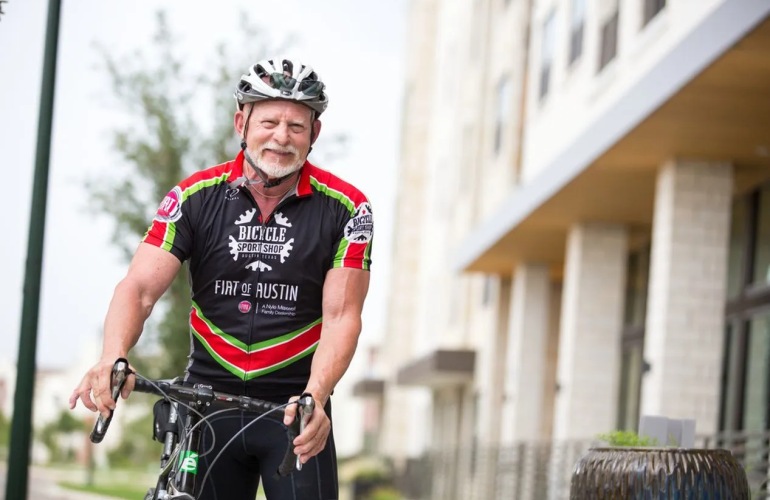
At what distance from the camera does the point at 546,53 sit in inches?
960

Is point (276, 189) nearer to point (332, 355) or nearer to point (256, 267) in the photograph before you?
point (256, 267)

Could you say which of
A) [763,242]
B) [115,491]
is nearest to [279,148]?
[763,242]

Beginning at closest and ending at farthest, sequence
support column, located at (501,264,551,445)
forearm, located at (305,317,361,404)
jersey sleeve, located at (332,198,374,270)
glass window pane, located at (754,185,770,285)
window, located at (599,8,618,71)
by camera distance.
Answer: forearm, located at (305,317,361,404) → jersey sleeve, located at (332,198,374,270) → glass window pane, located at (754,185,770,285) → window, located at (599,8,618,71) → support column, located at (501,264,551,445)

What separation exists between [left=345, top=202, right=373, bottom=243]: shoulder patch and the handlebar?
649 mm

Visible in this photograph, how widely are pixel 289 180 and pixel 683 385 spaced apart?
11535 mm

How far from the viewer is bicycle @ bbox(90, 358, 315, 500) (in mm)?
4551

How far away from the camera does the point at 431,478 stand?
33.8m

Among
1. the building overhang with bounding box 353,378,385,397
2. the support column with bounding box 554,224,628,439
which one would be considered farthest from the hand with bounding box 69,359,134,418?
the building overhang with bounding box 353,378,385,397

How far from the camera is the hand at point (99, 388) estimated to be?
4.46 metres

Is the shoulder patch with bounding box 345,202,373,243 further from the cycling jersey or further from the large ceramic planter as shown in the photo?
the large ceramic planter

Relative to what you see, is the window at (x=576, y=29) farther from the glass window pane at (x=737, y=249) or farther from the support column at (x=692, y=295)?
the support column at (x=692, y=295)

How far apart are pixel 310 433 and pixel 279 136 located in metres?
1.09

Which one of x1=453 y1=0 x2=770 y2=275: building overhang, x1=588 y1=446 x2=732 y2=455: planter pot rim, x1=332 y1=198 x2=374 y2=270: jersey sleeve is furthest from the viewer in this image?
x1=453 y1=0 x2=770 y2=275: building overhang

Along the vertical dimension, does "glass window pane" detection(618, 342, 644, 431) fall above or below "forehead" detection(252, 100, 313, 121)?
below
